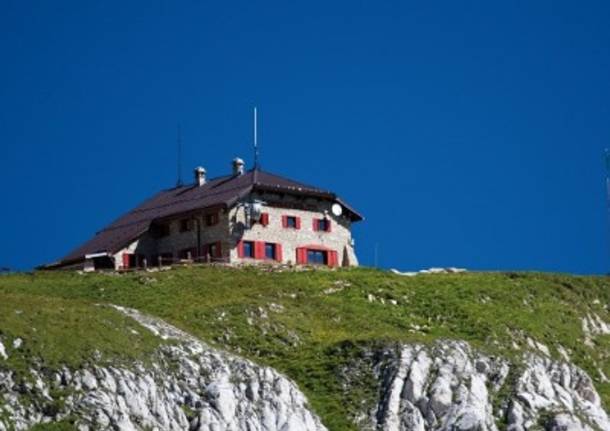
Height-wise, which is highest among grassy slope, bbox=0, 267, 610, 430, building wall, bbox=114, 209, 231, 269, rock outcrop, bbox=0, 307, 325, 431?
building wall, bbox=114, 209, 231, 269

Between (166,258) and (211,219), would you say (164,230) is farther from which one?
(211,219)

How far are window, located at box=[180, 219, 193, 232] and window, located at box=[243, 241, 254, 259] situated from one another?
509 cm

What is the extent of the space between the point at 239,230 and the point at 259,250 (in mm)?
2164

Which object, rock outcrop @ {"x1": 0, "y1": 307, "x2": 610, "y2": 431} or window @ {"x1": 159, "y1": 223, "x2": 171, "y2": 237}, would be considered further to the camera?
window @ {"x1": 159, "y1": 223, "x2": 171, "y2": 237}

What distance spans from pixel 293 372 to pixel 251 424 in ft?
29.8

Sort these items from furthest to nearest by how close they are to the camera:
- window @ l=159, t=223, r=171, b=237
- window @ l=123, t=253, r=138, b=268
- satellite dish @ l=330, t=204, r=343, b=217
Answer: satellite dish @ l=330, t=204, r=343, b=217, window @ l=159, t=223, r=171, b=237, window @ l=123, t=253, r=138, b=268

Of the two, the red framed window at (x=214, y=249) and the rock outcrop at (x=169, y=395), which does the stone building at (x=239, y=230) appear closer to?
the red framed window at (x=214, y=249)

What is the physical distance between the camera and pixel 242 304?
90.9 meters

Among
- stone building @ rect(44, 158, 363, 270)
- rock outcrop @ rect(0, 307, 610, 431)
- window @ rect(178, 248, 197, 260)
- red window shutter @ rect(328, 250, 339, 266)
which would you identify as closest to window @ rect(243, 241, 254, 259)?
stone building @ rect(44, 158, 363, 270)

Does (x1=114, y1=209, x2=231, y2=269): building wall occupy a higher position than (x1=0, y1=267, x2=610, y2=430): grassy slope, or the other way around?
(x1=114, y1=209, x2=231, y2=269): building wall

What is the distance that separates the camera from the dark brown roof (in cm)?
11294

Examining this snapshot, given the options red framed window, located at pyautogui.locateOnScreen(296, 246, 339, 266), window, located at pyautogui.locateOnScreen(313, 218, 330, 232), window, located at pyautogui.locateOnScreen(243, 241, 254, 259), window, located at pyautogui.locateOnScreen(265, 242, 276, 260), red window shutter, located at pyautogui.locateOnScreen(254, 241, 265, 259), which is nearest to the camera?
window, located at pyautogui.locateOnScreen(243, 241, 254, 259)

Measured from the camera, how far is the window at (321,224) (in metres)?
116

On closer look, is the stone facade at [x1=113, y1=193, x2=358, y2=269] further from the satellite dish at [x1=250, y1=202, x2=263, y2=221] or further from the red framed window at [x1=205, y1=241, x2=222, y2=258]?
the satellite dish at [x1=250, y1=202, x2=263, y2=221]
